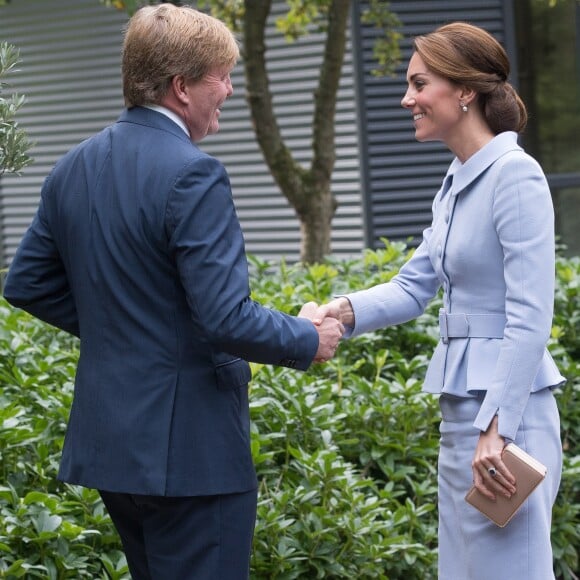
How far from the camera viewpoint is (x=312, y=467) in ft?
13.4

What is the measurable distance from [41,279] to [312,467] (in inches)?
56.7

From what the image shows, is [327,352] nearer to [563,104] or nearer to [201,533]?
[201,533]

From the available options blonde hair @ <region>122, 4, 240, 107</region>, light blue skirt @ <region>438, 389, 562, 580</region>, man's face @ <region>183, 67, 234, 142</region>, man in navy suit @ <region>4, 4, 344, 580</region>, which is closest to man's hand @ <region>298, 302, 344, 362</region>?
man in navy suit @ <region>4, 4, 344, 580</region>

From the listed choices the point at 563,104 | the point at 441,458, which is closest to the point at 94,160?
the point at 441,458

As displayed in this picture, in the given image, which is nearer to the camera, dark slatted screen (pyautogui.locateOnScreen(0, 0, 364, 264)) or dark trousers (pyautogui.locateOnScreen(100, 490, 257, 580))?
dark trousers (pyautogui.locateOnScreen(100, 490, 257, 580))

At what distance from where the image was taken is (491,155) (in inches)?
121

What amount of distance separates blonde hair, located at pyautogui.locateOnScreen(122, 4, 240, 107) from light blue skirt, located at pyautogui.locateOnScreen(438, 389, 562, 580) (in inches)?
45.5

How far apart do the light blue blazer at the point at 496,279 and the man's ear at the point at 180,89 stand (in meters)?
0.82

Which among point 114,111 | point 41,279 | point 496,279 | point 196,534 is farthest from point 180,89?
point 114,111

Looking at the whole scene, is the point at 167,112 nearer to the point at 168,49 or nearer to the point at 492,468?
the point at 168,49

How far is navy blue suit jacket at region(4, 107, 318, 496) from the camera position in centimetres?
267

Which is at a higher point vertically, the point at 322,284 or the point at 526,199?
the point at 526,199

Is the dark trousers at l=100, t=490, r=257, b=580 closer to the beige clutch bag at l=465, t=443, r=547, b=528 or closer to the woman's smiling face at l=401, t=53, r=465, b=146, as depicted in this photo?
the beige clutch bag at l=465, t=443, r=547, b=528

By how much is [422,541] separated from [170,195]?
2.17m
